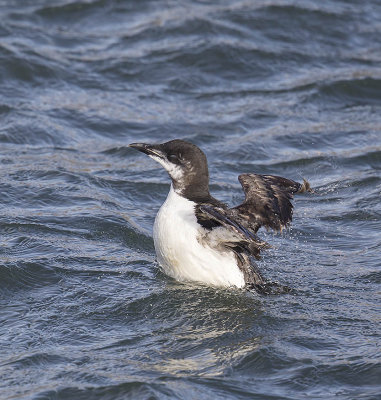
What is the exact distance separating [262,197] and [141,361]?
196 centimetres

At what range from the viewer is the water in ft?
18.4

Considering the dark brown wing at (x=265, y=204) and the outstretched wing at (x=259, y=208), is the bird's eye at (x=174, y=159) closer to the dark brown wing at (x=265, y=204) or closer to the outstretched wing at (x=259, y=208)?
the outstretched wing at (x=259, y=208)

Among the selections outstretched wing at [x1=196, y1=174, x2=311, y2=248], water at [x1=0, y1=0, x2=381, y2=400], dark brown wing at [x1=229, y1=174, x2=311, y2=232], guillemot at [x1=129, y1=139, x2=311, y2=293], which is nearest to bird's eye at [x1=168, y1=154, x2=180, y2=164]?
guillemot at [x1=129, y1=139, x2=311, y2=293]

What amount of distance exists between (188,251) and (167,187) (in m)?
2.82

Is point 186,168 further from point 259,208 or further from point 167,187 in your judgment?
point 167,187

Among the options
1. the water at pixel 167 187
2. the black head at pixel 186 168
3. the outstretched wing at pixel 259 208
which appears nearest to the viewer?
the water at pixel 167 187

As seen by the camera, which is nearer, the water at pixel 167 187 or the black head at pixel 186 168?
the water at pixel 167 187

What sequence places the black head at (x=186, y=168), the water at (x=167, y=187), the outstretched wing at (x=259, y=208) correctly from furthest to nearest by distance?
1. the black head at (x=186, y=168)
2. the outstretched wing at (x=259, y=208)
3. the water at (x=167, y=187)

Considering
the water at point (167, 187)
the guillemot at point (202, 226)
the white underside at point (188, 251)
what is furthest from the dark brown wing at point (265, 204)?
the water at point (167, 187)

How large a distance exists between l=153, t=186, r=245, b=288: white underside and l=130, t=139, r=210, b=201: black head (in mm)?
99

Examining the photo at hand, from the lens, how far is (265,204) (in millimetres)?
6938

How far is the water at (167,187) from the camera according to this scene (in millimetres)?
5621

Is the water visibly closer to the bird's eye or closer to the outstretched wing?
the outstretched wing

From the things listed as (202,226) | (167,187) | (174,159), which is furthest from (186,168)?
(167,187)
